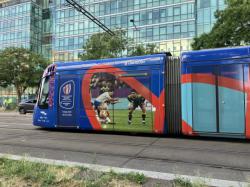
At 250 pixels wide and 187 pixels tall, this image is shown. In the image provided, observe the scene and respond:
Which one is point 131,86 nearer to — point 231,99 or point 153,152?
point 231,99

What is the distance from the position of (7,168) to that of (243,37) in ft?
65.3

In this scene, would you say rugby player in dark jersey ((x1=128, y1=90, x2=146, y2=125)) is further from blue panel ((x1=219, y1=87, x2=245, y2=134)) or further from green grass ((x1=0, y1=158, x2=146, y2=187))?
green grass ((x1=0, y1=158, x2=146, y2=187))

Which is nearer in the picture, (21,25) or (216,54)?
(216,54)

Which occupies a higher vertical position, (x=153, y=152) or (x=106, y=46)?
(x=106, y=46)

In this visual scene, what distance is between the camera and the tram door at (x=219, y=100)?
33.3ft

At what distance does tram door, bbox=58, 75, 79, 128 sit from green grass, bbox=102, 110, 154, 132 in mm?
1525

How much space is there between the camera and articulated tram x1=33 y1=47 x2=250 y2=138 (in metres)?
10.2

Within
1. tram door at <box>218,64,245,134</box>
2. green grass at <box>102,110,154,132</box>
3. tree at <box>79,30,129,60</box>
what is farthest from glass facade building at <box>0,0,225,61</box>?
tram door at <box>218,64,245,134</box>

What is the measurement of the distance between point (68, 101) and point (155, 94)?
391cm

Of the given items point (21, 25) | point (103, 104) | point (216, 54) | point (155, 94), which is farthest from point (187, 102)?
point (21, 25)

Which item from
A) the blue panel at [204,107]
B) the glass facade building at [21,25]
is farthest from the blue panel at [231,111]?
the glass facade building at [21,25]

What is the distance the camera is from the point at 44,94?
46.7ft

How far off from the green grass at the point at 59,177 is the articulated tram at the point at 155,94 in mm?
5543

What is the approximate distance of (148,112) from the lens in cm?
1162
